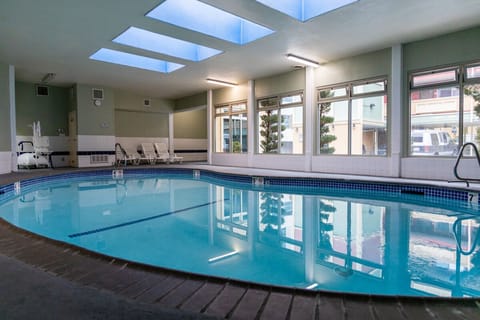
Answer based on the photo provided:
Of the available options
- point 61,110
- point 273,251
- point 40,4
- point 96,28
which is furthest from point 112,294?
point 61,110

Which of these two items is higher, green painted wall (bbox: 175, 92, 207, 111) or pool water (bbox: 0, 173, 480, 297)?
green painted wall (bbox: 175, 92, 207, 111)

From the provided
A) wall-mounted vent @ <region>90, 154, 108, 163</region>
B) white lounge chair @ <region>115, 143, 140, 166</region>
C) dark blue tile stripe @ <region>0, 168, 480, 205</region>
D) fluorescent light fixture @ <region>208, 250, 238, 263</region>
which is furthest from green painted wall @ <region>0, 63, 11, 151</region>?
fluorescent light fixture @ <region>208, 250, 238, 263</region>

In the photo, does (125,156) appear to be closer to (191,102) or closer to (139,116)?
(139,116)

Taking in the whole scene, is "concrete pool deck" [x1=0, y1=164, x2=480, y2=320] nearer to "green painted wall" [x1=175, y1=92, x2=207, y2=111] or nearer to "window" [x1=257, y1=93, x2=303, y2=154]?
"window" [x1=257, y1=93, x2=303, y2=154]

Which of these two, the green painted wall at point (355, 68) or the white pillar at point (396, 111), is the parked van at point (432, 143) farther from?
the green painted wall at point (355, 68)

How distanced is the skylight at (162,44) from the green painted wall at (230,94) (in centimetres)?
299

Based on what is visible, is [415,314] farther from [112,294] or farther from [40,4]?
[40,4]

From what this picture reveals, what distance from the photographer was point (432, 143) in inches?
249

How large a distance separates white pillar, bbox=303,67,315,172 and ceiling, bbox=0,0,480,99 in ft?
1.93

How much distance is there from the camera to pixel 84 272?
5.35ft

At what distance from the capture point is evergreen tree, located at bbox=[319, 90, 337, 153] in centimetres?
805

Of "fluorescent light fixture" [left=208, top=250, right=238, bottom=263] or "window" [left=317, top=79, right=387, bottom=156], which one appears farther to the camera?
"window" [left=317, top=79, right=387, bottom=156]

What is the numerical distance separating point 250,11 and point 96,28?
304 cm

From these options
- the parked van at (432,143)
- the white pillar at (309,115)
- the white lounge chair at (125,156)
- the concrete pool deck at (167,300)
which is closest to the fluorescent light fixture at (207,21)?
the white pillar at (309,115)
